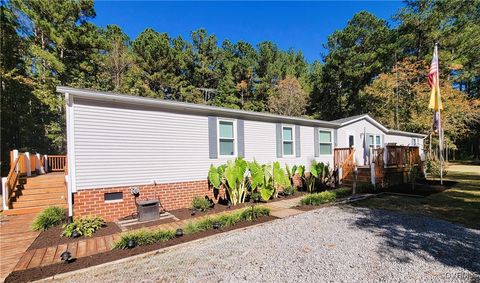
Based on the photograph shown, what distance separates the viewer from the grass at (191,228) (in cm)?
437

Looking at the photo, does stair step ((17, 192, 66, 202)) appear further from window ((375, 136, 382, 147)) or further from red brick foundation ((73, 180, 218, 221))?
window ((375, 136, 382, 147))

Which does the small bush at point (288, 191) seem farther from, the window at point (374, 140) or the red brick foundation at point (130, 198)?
the window at point (374, 140)

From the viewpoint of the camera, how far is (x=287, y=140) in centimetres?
1056

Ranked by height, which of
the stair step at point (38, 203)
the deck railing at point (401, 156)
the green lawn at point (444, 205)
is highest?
the deck railing at point (401, 156)

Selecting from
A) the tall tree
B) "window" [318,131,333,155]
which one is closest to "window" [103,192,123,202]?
"window" [318,131,333,155]

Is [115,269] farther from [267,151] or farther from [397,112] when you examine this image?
[397,112]

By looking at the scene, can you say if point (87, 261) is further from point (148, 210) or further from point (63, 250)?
point (148, 210)

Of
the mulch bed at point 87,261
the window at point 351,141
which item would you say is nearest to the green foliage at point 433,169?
the window at point 351,141

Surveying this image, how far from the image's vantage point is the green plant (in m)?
5.08

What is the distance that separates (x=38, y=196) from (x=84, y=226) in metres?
4.52

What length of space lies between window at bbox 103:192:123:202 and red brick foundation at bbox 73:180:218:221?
0.07 meters

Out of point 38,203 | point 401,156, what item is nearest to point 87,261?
point 38,203

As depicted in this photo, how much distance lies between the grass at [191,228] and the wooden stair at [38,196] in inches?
187

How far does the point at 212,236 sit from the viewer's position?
486 centimetres
